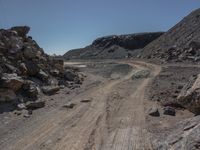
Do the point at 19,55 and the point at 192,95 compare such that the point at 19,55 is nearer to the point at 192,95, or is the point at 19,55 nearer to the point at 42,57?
the point at 42,57

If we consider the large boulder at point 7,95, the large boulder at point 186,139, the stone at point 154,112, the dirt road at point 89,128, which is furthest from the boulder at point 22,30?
the large boulder at point 186,139

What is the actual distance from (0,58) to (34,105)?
13.9 feet

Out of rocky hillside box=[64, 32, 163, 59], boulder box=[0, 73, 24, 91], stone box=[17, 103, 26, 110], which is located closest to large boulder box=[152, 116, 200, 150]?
stone box=[17, 103, 26, 110]

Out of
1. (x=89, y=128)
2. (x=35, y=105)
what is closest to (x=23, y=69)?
(x=35, y=105)

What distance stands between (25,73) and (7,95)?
3.51m

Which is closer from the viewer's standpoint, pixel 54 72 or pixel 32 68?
pixel 32 68

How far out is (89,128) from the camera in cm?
1066

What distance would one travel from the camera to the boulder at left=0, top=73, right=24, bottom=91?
14.9m

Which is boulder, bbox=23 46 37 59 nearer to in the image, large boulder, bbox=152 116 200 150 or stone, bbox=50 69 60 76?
stone, bbox=50 69 60 76

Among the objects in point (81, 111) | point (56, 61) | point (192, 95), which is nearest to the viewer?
point (192, 95)

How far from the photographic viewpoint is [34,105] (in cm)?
1427

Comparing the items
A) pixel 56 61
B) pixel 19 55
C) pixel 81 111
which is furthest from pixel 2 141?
pixel 56 61

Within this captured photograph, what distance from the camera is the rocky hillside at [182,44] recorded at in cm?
4018

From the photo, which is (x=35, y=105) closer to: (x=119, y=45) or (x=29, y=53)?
(x=29, y=53)
